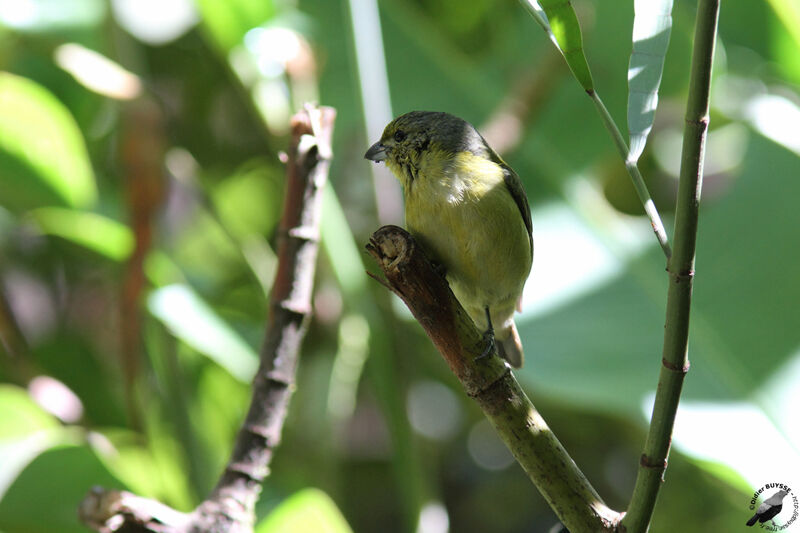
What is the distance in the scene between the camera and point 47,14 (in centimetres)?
212

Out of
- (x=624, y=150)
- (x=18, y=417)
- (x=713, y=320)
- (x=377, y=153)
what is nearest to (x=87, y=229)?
(x=18, y=417)

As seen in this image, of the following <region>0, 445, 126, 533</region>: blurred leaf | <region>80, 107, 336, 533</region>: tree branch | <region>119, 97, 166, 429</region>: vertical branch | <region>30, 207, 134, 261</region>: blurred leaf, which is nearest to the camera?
<region>80, 107, 336, 533</region>: tree branch

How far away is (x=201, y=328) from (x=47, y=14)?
3.08ft

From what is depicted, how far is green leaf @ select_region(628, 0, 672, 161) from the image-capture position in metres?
0.70

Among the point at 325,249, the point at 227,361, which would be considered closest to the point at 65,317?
the point at 227,361

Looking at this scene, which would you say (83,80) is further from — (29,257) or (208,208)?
(29,257)

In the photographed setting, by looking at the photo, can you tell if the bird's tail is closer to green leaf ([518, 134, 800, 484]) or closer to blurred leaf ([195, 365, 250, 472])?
green leaf ([518, 134, 800, 484])

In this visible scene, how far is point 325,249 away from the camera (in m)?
2.04

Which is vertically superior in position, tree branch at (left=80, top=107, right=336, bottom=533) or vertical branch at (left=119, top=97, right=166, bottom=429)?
vertical branch at (left=119, top=97, right=166, bottom=429)

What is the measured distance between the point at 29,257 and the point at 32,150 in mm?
801

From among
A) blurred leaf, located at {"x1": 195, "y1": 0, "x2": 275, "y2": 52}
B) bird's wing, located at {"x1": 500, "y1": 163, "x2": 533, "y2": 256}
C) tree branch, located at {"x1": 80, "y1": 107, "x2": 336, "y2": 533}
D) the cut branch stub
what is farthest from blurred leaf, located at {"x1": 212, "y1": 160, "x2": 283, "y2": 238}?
the cut branch stub

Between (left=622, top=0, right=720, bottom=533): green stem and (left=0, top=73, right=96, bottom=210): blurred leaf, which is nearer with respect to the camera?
(left=622, top=0, right=720, bottom=533): green stem

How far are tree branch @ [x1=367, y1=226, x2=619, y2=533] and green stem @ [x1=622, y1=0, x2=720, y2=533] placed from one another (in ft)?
0.21

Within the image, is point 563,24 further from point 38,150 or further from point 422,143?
point 38,150
